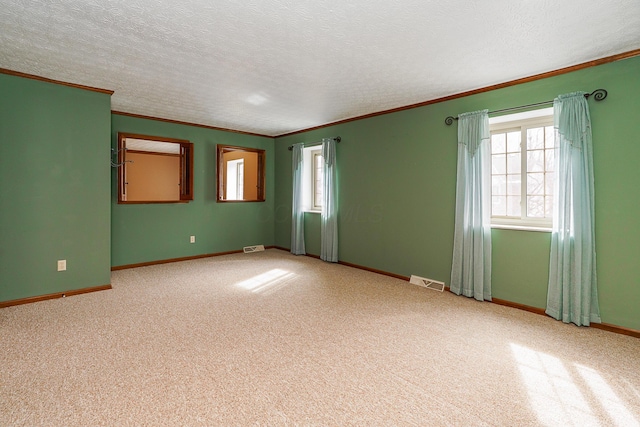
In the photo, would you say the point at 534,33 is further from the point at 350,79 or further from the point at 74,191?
the point at 74,191

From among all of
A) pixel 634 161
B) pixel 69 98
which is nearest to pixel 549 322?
pixel 634 161

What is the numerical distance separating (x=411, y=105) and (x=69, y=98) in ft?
13.5

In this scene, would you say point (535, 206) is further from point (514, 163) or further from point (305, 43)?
point (305, 43)

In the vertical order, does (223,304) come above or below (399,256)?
below

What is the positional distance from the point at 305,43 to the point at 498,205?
281 cm

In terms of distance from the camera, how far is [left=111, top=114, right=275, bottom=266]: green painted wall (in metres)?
4.97

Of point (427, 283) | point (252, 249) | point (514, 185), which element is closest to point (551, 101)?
point (514, 185)

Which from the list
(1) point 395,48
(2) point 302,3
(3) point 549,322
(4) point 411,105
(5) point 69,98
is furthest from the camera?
(4) point 411,105

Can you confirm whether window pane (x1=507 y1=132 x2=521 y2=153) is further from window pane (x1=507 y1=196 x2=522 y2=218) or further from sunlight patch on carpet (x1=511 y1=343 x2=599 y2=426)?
sunlight patch on carpet (x1=511 y1=343 x2=599 y2=426)

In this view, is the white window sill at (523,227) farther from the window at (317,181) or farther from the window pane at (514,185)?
the window at (317,181)

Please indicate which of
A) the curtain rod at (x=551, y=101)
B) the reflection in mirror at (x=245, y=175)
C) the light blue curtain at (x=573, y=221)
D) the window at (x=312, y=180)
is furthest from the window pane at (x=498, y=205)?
the reflection in mirror at (x=245, y=175)

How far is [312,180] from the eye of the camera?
6.39 metres

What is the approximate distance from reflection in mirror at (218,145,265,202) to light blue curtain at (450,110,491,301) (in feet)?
13.2

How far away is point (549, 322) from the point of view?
301 cm
